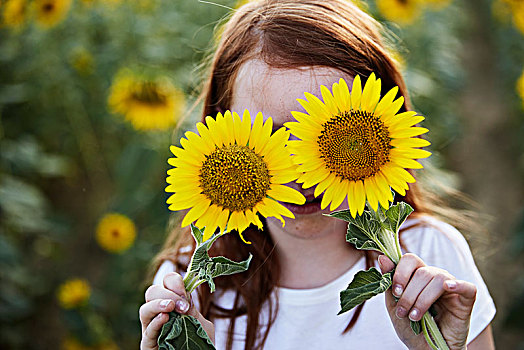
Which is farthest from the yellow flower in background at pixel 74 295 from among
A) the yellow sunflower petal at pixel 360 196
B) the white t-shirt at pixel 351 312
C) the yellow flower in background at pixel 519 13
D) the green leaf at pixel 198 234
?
the yellow flower in background at pixel 519 13

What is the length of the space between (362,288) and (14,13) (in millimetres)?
1645

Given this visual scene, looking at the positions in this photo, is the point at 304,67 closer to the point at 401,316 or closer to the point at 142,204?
the point at 401,316

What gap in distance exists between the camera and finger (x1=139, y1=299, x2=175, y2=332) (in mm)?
637

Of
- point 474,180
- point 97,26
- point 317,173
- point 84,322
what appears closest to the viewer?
point 317,173

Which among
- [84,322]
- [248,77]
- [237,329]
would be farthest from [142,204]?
[248,77]

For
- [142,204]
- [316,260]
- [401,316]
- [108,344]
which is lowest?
[108,344]

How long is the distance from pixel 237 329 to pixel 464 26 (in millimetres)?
3684

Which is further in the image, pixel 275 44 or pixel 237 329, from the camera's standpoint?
pixel 237 329

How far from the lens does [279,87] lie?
2.59 feet

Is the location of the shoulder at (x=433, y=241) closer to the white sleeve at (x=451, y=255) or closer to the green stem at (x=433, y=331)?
the white sleeve at (x=451, y=255)

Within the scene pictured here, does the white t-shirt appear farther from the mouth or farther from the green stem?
the green stem

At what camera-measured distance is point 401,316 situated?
647 millimetres

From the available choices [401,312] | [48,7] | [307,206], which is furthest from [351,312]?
[48,7]

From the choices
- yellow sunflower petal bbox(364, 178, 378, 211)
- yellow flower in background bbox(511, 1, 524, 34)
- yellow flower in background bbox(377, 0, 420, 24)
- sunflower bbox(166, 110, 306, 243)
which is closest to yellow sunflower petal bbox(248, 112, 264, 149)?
sunflower bbox(166, 110, 306, 243)
